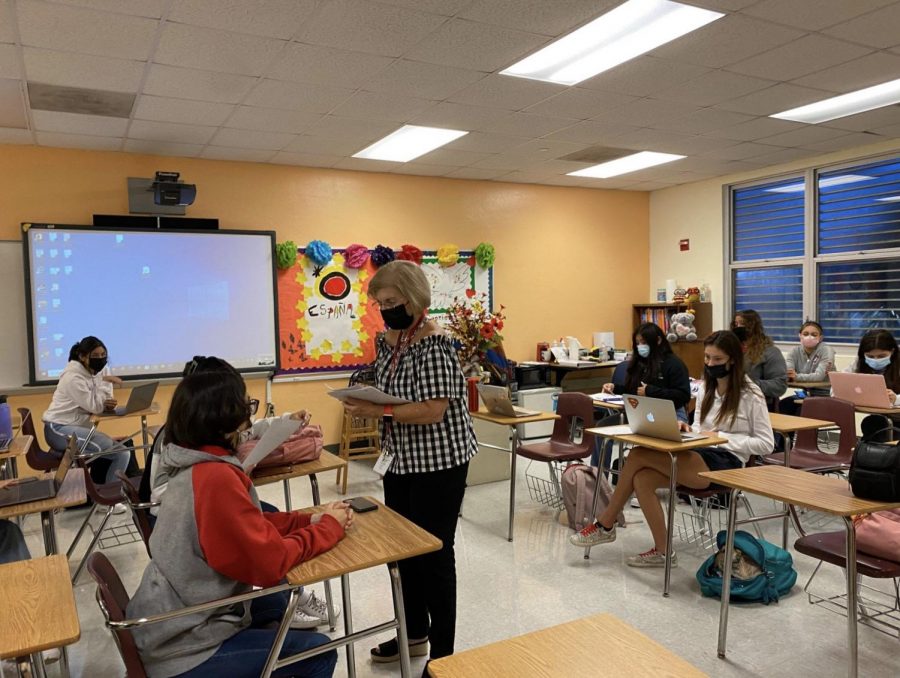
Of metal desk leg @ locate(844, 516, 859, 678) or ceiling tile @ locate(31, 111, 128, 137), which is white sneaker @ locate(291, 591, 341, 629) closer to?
metal desk leg @ locate(844, 516, 859, 678)

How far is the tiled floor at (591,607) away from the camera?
8.91 feet

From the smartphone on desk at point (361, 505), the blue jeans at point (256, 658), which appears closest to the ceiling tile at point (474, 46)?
the smartphone on desk at point (361, 505)

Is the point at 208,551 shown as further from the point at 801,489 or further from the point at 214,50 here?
the point at 214,50

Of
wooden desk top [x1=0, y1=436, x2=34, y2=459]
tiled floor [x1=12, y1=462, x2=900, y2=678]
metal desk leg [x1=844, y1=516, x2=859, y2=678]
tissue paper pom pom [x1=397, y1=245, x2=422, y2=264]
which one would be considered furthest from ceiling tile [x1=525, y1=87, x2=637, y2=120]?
wooden desk top [x1=0, y1=436, x2=34, y2=459]

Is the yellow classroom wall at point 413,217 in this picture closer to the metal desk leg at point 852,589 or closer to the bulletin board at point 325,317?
the bulletin board at point 325,317

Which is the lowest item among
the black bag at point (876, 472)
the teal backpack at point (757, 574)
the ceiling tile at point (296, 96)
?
the teal backpack at point (757, 574)

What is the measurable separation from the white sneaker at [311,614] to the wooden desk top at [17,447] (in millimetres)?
1703

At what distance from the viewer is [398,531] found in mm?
2016

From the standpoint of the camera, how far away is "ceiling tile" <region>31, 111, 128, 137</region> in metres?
4.62

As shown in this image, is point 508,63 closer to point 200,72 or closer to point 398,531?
point 200,72

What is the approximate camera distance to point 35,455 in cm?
449

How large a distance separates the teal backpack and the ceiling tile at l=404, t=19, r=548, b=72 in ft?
9.11

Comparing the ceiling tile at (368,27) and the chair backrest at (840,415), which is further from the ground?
the ceiling tile at (368,27)

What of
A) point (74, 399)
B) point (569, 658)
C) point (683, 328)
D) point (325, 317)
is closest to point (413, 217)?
point (325, 317)
